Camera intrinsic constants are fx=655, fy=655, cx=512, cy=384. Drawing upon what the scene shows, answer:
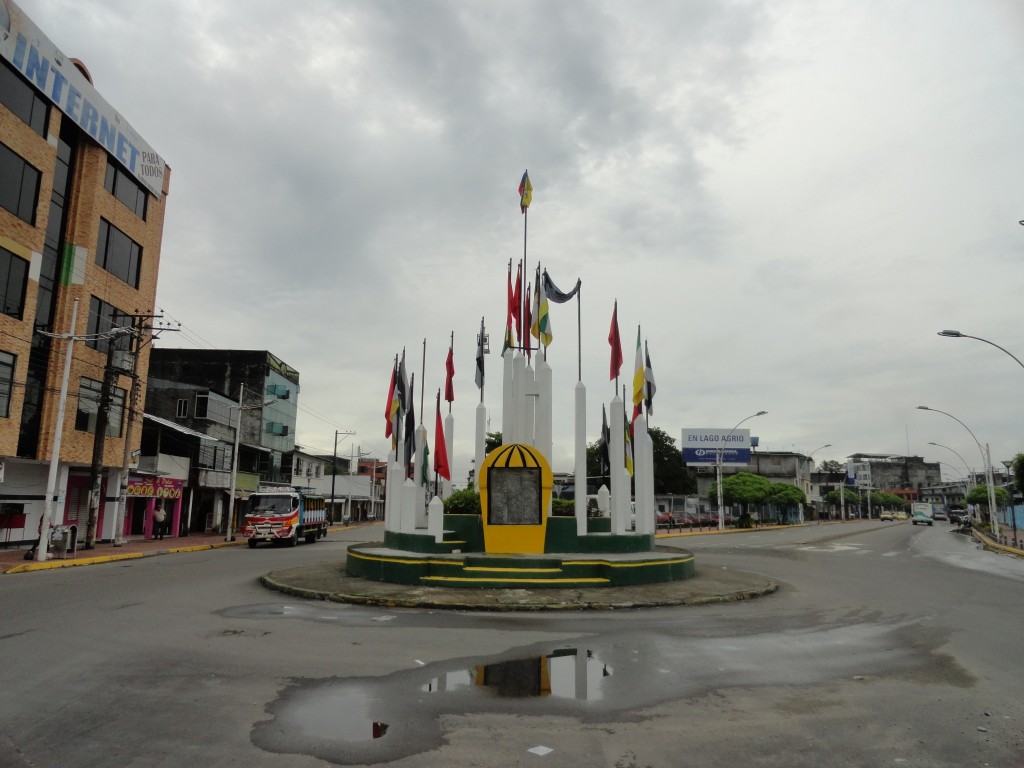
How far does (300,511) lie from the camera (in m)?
32.5

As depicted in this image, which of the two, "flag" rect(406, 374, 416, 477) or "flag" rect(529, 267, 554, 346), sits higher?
"flag" rect(529, 267, 554, 346)

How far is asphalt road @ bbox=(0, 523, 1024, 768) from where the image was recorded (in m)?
5.51

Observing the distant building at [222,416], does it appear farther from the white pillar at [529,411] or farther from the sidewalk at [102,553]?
the white pillar at [529,411]

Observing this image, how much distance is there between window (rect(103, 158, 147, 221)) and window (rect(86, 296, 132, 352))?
5369mm

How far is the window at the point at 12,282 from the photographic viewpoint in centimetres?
2392

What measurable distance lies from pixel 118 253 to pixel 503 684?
3093cm

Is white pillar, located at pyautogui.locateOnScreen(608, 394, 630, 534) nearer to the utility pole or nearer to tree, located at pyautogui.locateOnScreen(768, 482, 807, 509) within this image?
the utility pole

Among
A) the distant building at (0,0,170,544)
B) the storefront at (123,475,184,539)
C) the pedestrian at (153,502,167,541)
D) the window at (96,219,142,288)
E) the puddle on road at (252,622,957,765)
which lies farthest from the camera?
the pedestrian at (153,502,167,541)

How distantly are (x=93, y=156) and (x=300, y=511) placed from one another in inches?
730

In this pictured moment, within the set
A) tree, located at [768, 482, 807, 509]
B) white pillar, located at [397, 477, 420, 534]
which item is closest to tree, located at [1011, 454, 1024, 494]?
tree, located at [768, 482, 807, 509]

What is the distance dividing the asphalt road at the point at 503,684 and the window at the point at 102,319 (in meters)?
18.0

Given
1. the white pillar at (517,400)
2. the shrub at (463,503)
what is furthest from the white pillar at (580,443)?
the shrub at (463,503)

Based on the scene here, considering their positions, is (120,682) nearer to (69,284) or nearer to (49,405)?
(49,405)

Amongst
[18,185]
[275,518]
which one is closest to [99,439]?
[275,518]
